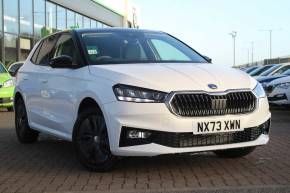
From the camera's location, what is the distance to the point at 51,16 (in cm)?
3178

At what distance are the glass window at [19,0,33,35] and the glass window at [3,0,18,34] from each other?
1.79ft

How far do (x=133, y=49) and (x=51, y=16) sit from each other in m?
25.5

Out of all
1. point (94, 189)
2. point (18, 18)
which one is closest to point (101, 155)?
point (94, 189)

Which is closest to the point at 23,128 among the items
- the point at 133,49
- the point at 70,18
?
the point at 133,49

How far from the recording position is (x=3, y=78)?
15.5 meters

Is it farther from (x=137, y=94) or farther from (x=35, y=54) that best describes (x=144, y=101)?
A: (x=35, y=54)

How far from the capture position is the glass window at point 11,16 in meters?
25.9

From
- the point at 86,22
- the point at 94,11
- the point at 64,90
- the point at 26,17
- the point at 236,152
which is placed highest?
the point at 94,11

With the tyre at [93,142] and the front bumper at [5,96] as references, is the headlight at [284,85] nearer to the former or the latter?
the front bumper at [5,96]

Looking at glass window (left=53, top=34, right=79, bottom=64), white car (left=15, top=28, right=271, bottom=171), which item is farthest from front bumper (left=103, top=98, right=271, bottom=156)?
glass window (left=53, top=34, right=79, bottom=64)

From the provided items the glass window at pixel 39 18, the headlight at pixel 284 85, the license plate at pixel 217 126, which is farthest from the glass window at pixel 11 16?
the license plate at pixel 217 126

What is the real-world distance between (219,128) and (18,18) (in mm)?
22868

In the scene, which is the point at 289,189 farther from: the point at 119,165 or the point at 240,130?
the point at 119,165

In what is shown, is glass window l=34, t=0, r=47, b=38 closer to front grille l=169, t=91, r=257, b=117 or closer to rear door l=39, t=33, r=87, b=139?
rear door l=39, t=33, r=87, b=139
